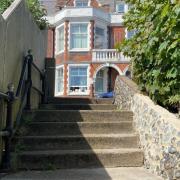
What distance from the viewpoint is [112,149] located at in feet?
23.0

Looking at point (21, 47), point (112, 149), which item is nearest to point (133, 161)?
point (112, 149)

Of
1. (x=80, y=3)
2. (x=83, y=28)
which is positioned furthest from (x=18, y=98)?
(x=80, y=3)

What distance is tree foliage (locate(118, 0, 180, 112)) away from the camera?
5559 mm

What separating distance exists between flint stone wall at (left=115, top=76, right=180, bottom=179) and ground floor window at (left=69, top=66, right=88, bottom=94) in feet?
77.0

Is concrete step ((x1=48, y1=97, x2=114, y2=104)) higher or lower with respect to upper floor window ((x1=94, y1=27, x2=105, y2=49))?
lower

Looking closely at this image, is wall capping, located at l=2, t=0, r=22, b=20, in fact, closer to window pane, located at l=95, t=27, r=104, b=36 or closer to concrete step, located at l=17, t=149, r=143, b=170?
concrete step, located at l=17, t=149, r=143, b=170

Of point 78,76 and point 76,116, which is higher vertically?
point 78,76

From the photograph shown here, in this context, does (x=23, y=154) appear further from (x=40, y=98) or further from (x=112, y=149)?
(x=40, y=98)

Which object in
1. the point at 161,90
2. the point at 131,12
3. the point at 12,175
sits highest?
the point at 131,12

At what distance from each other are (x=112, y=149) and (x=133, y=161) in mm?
464

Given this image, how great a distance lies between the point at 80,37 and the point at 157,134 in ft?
87.0

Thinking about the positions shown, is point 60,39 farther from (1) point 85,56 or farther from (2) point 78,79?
(2) point 78,79

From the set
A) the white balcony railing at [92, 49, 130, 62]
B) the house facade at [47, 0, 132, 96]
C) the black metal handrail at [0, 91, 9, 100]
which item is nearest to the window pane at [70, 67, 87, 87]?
the house facade at [47, 0, 132, 96]

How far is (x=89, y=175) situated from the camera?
19.7ft
